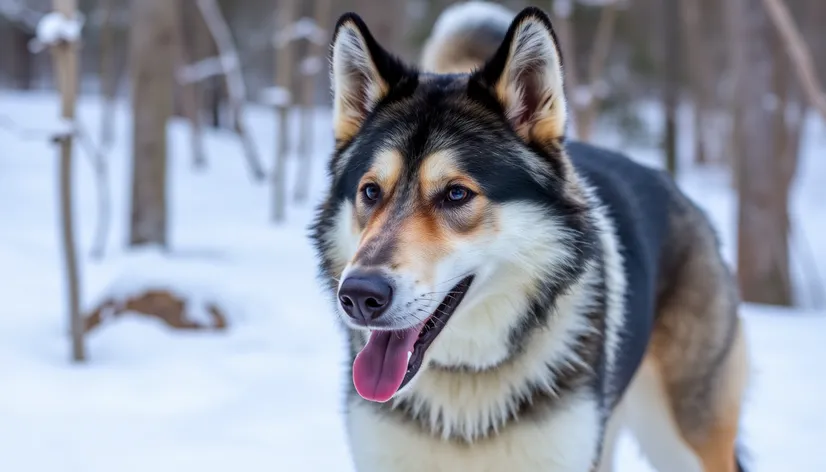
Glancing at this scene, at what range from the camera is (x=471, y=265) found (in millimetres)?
2156

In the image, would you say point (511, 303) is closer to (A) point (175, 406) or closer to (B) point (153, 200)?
(A) point (175, 406)

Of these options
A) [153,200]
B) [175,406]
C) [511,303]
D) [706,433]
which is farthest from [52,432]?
[153,200]

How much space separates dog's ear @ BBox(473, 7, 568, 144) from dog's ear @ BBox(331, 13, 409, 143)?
29 centimetres

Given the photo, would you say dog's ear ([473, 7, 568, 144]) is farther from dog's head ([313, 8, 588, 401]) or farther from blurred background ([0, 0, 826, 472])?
blurred background ([0, 0, 826, 472])

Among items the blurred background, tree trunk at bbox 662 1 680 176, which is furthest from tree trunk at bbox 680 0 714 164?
the blurred background

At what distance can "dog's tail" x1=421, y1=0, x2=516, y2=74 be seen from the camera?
3570 mm

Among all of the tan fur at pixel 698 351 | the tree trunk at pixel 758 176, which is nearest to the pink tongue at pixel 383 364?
the tan fur at pixel 698 351

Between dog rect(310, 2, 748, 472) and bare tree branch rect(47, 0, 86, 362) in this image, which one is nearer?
dog rect(310, 2, 748, 472)

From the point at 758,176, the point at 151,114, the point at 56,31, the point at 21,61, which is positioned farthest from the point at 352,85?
the point at 21,61

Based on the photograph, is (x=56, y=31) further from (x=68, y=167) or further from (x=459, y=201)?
(x=459, y=201)

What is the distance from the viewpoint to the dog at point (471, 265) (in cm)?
213

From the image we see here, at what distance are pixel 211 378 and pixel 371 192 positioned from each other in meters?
2.83

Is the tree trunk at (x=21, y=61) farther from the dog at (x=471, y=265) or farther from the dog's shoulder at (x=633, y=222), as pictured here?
the dog at (x=471, y=265)

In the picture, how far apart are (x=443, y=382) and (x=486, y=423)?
175 mm
